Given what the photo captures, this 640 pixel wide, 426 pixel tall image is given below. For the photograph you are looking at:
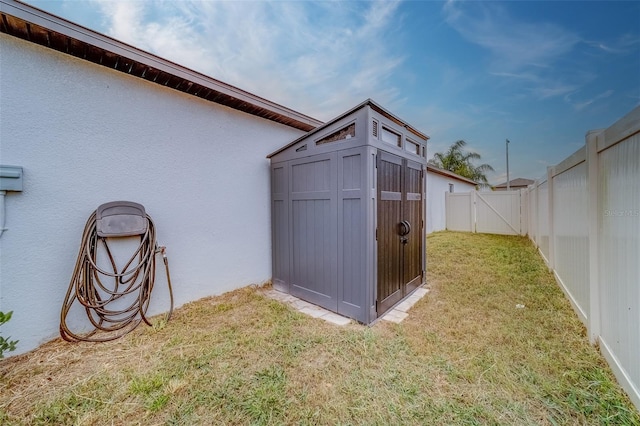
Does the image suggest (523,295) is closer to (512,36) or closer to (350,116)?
(350,116)

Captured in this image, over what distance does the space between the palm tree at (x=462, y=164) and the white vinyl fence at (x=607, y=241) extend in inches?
555

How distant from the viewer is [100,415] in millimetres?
1599

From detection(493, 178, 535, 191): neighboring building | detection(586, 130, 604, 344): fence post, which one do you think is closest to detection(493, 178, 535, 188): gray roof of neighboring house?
detection(493, 178, 535, 191): neighboring building

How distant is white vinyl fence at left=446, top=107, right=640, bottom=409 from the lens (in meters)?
1.54

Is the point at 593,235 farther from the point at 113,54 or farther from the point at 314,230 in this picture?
the point at 113,54

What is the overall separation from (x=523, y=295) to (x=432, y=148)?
15213mm

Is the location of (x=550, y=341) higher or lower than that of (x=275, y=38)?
lower

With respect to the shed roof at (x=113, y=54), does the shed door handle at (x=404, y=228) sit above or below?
below

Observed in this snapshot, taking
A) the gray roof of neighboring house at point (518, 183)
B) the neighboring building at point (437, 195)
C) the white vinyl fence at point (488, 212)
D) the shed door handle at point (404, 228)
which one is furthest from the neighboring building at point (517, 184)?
the shed door handle at point (404, 228)

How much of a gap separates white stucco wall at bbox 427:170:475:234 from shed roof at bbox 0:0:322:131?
8.51m

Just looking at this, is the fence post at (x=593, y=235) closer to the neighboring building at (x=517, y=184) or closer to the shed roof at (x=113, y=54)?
the shed roof at (x=113, y=54)

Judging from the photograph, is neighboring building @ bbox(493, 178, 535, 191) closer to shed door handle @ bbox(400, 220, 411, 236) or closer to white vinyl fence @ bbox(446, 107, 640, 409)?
white vinyl fence @ bbox(446, 107, 640, 409)

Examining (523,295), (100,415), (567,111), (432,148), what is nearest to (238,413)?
(100,415)

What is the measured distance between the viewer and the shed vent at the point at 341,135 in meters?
2.93
